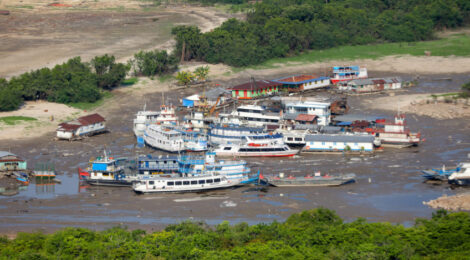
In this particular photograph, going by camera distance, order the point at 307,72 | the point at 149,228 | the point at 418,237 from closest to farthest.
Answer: the point at 418,237 < the point at 149,228 < the point at 307,72

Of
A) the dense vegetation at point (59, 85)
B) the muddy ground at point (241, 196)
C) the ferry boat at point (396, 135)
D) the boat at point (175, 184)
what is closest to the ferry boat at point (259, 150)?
the muddy ground at point (241, 196)

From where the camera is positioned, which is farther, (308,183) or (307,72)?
(307,72)

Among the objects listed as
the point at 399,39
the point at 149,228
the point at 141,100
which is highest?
the point at 399,39

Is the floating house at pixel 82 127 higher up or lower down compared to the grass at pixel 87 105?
lower down

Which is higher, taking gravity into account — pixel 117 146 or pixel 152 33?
pixel 152 33

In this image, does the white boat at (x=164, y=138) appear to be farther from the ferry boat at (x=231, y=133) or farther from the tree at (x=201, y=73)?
the tree at (x=201, y=73)

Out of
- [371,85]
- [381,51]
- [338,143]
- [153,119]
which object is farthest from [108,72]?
[381,51]

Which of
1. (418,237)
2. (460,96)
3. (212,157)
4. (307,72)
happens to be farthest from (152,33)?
(418,237)

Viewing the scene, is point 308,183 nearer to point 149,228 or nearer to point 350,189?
point 350,189
